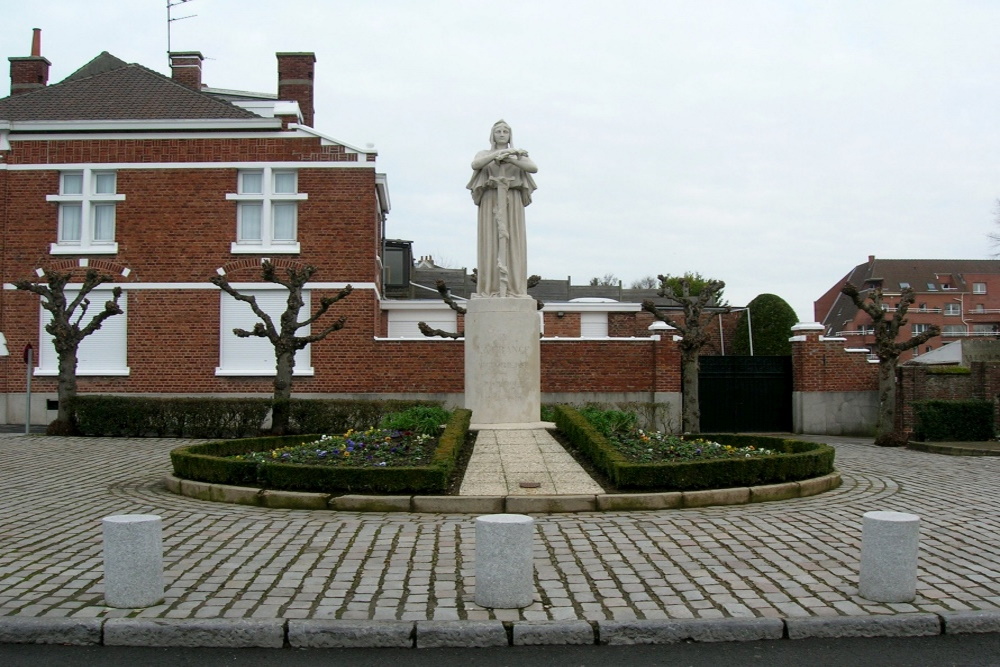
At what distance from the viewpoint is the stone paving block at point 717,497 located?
9.54 meters

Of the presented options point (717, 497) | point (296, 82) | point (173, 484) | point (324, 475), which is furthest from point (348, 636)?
point (296, 82)

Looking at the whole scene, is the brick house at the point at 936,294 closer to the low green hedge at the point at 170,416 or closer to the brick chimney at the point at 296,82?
the brick chimney at the point at 296,82

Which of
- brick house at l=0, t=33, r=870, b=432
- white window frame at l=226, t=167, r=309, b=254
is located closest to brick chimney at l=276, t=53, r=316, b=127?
brick house at l=0, t=33, r=870, b=432

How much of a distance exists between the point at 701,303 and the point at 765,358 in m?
4.13

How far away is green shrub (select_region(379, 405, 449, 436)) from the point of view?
12.6m

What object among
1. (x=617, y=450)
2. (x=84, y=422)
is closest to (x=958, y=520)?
(x=617, y=450)

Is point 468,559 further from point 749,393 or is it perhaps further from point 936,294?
point 936,294

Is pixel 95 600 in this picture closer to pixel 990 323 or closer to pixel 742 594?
pixel 742 594

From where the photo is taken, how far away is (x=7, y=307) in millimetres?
23266

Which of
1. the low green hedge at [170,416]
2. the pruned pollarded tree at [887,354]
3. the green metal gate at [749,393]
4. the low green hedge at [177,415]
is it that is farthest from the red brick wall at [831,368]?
the low green hedge at [170,416]

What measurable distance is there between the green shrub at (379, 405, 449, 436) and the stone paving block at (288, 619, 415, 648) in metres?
7.05

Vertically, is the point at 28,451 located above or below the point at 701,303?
below

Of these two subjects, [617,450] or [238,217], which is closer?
[617,450]

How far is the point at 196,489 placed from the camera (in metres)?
10.2
